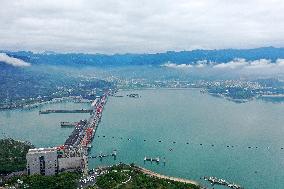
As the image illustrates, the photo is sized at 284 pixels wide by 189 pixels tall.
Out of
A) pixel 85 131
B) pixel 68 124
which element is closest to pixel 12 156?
pixel 85 131

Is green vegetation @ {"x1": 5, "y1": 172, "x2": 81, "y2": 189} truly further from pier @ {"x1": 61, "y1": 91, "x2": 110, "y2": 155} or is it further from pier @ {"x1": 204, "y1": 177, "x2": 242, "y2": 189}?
pier @ {"x1": 204, "y1": 177, "x2": 242, "y2": 189}

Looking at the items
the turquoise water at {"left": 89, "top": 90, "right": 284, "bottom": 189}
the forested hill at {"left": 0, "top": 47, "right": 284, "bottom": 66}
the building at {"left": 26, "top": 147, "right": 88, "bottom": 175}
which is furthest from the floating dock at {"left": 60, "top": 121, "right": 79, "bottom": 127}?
the forested hill at {"left": 0, "top": 47, "right": 284, "bottom": 66}

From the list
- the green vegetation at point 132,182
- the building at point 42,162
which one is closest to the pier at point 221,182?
the green vegetation at point 132,182

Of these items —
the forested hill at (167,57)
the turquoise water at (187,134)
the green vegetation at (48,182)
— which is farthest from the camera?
the forested hill at (167,57)

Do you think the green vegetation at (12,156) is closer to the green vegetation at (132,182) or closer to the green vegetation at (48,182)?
the green vegetation at (48,182)

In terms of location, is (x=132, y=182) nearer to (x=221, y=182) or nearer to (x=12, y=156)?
(x=221, y=182)

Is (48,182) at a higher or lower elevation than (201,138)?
higher

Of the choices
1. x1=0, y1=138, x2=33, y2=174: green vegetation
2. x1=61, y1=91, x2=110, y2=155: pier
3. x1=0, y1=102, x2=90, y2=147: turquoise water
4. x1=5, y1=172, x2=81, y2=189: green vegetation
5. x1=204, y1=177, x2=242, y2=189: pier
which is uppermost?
x1=5, y1=172, x2=81, y2=189: green vegetation

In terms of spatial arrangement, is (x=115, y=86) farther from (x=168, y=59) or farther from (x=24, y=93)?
(x=168, y=59)
